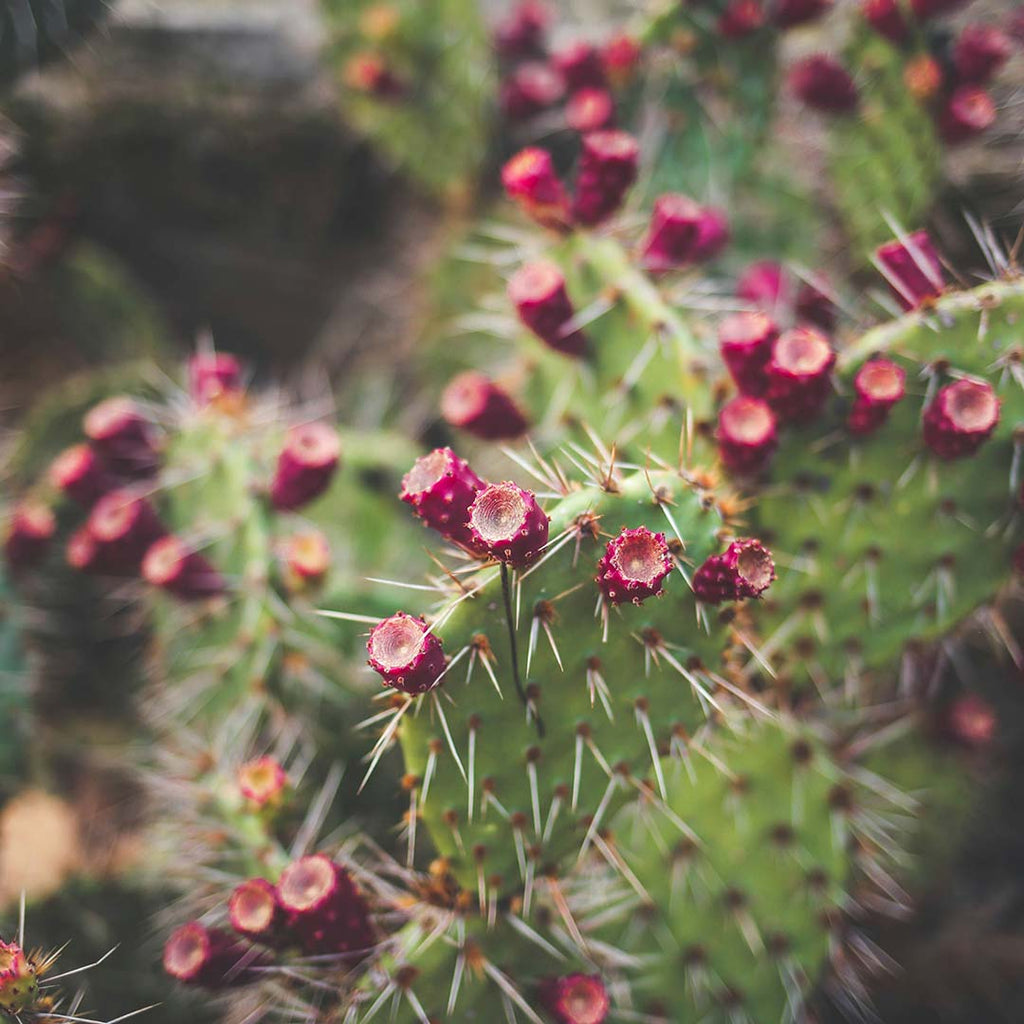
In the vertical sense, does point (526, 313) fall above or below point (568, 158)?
below

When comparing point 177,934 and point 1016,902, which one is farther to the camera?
point 1016,902

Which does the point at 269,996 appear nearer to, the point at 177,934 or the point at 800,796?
the point at 177,934

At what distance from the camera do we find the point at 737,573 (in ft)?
3.45

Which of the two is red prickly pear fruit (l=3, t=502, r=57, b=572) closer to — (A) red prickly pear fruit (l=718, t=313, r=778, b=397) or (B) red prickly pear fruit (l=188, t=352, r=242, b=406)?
(B) red prickly pear fruit (l=188, t=352, r=242, b=406)

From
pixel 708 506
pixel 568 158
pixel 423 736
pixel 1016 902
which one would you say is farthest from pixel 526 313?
pixel 1016 902

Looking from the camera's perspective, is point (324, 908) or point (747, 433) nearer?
point (324, 908)

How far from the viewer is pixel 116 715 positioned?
2227mm

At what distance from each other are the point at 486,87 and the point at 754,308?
112 cm

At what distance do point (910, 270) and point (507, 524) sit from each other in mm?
902

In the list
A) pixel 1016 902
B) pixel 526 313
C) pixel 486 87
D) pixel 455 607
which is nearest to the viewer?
pixel 455 607

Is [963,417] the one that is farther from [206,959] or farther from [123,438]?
[123,438]

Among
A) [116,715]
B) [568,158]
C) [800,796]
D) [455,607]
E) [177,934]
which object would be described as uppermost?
[568,158]

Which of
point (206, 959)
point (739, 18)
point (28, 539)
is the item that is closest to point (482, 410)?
point (206, 959)

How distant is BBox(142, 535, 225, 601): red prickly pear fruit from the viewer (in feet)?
5.18
